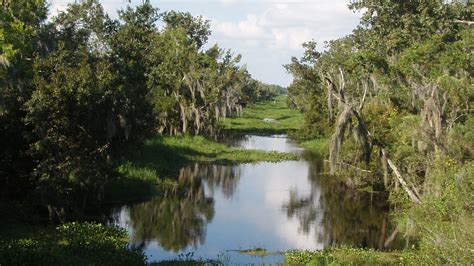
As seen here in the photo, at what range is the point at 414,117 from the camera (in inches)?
1008

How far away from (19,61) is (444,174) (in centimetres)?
2035

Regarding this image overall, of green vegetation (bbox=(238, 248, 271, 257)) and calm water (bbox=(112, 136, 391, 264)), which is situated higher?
calm water (bbox=(112, 136, 391, 264))

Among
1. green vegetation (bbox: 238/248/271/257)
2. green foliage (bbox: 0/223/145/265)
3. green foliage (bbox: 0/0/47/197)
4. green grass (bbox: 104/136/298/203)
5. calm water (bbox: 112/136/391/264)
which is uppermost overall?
green foliage (bbox: 0/0/47/197)

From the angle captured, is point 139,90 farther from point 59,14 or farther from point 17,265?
point 59,14

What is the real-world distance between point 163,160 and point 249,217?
14.5 metres

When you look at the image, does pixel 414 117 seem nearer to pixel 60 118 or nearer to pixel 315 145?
pixel 60 118

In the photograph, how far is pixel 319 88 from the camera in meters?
66.1

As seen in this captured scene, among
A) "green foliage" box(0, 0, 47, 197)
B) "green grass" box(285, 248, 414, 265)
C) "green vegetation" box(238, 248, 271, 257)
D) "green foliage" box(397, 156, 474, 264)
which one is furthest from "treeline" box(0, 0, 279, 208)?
"green foliage" box(397, 156, 474, 264)

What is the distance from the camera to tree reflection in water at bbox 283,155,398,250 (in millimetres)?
26578

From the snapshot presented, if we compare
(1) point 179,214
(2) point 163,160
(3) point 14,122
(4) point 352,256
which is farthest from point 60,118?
(2) point 163,160

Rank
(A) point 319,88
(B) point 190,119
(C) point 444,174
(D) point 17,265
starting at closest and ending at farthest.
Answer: (D) point 17,265 → (C) point 444,174 → (B) point 190,119 → (A) point 319,88

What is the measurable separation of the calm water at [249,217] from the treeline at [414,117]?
218 cm

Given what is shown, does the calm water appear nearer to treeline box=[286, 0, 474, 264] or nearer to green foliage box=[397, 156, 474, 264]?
treeline box=[286, 0, 474, 264]

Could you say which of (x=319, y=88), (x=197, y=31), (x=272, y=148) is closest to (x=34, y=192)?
(x=272, y=148)
